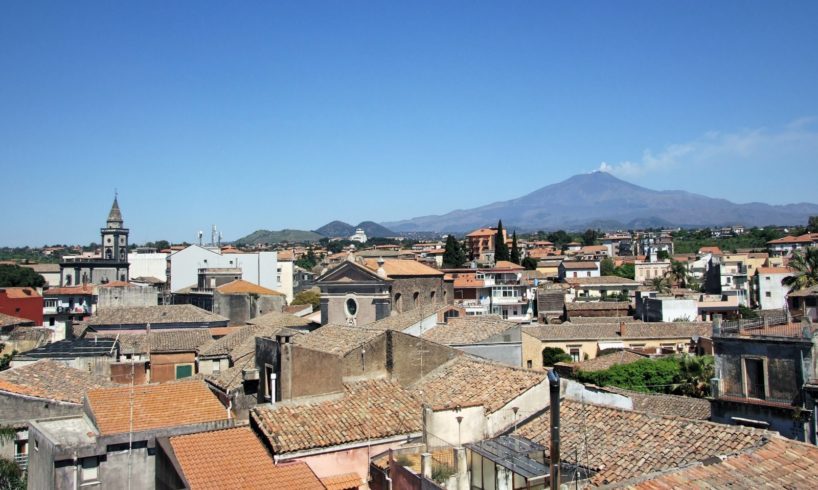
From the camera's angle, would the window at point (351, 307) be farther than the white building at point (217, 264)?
No

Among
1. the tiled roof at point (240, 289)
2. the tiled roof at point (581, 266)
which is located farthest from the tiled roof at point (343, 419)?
the tiled roof at point (581, 266)

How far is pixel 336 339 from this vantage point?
65.7ft

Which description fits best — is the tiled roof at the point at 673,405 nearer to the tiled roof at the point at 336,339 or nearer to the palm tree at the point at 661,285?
the tiled roof at the point at 336,339

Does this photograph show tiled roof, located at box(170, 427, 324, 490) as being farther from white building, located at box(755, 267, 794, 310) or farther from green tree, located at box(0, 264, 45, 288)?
green tree, located at box(0, 264, 45, 288)

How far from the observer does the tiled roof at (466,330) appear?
78.7 feet

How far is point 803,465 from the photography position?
1016 cm

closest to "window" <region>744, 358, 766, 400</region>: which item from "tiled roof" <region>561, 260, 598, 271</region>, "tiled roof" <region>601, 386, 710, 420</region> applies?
"tiled roof" <region>601, 386, 710, 420</region>

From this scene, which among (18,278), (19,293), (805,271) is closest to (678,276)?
→ (805,271)

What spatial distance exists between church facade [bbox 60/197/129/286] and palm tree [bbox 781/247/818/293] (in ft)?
216

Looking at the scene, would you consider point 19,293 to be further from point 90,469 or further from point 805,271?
point 805,271

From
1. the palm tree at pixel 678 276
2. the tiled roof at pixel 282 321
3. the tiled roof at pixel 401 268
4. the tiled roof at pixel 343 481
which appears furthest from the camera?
the palm tree at pixel 678 276

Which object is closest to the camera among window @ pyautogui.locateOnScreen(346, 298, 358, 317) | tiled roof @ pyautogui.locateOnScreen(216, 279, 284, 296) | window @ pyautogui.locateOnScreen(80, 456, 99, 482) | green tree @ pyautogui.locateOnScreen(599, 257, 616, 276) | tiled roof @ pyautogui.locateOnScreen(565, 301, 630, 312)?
window @ pyautogui.locateOnScreen(80, 456, 99, 482)

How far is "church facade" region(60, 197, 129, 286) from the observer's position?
2987 inches

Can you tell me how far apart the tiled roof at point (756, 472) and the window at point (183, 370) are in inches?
1091
